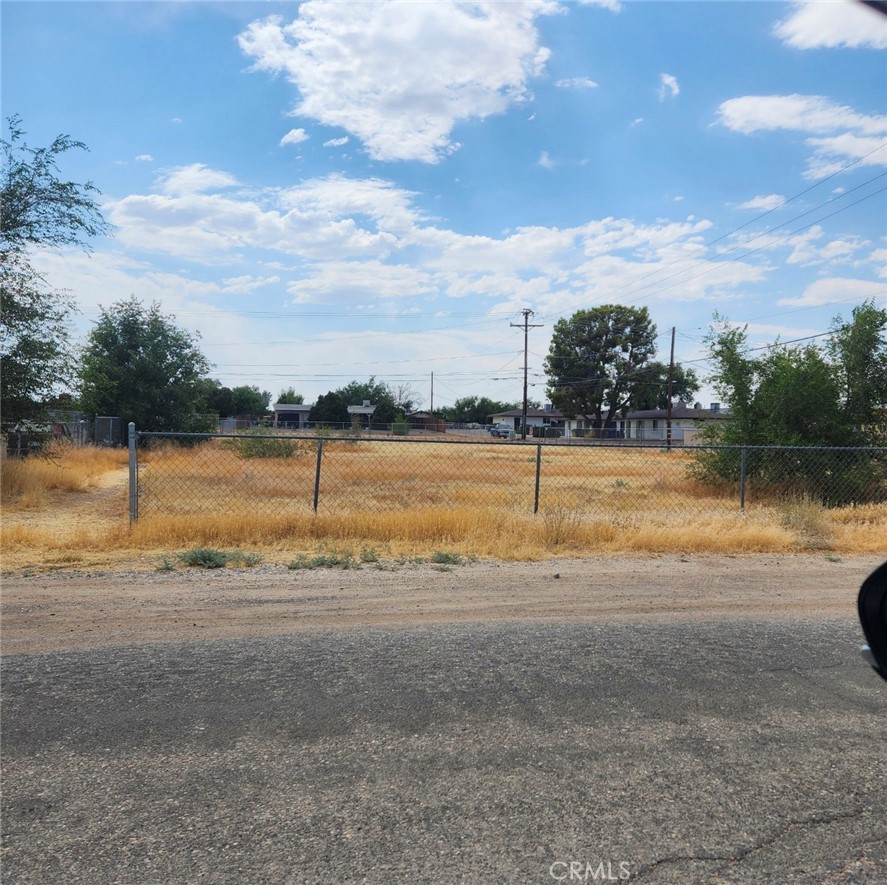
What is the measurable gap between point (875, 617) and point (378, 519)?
790cm

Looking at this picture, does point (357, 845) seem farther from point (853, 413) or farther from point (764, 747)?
point (853, 413)

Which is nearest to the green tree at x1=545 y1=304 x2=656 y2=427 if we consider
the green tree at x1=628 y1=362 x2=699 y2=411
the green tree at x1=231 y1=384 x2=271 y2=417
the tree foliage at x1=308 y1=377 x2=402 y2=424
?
the green tree at x1=628 y1=362 x2=699 y2=411

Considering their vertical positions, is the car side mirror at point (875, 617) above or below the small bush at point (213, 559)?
above

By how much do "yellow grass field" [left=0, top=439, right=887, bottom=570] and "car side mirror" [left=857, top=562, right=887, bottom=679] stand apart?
253 inches

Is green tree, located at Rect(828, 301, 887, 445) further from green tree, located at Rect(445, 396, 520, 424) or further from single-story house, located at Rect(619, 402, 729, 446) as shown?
green tree, located at Rect(445, 396, 520, 424)

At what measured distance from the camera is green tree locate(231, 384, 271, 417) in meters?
108

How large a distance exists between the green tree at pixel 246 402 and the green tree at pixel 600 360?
4948cm

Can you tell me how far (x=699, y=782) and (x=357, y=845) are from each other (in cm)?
150

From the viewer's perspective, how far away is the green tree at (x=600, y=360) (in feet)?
255

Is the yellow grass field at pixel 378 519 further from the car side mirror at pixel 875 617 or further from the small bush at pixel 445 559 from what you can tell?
the car side mirror at pixel 875 617

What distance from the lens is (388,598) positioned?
6.19m

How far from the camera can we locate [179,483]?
1666cm

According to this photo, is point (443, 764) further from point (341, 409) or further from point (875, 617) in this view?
point (341, 409)

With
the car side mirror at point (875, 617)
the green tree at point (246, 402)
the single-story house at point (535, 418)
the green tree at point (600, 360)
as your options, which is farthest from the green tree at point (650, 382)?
the car side mirror at point (875, 617)
